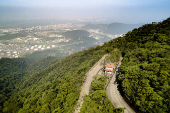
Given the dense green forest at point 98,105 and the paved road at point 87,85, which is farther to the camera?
the paved road at point 87,85

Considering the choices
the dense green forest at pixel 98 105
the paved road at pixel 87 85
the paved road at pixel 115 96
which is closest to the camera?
the dense green forest at pixel 98 105

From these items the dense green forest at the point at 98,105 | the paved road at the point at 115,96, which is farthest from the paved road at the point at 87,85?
the paved road at the point at 115,96

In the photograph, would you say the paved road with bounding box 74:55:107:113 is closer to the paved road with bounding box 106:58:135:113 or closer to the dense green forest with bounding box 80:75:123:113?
the dense green forest with bounding box 80:75:123:113

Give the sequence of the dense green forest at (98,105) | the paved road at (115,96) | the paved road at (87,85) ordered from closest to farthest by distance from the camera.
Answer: the dense green forest at (98,105)
the paved road at (115,96)
the paved road at (87,85)

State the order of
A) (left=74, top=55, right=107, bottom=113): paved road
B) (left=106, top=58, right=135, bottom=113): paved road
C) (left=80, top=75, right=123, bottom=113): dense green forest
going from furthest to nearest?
(left=74, top=55, right=107, bottom=113): paved road → (left=106, top=58, right=135, bottom=113): paved road → (left=80, top=75, right=123, bottom=113): dense green forest

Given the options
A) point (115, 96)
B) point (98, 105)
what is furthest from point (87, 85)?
point (98, 105)

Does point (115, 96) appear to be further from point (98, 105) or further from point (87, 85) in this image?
point (87, 85)

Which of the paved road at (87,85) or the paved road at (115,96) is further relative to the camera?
the paved road at (87,85)

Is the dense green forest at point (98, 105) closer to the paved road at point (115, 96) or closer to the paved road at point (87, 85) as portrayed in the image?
the paved road at point (115, 96)

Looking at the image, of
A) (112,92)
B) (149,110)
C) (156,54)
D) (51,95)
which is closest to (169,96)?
(149,110)

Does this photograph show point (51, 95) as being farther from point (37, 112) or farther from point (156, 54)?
point (156, 54)

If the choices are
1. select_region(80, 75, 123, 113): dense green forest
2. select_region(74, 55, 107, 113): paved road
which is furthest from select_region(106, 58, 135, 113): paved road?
select_region(74, 55, 107, 113): paved road
